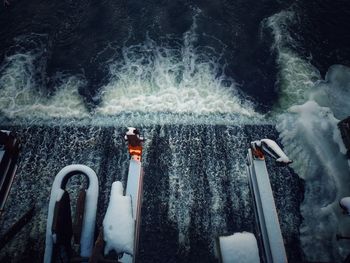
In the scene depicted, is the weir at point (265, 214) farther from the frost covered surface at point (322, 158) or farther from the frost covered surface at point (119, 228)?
the frost covered surface at point (119, 228)

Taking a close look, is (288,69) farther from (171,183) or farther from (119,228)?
(119,228)

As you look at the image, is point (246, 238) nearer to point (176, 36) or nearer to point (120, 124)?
point (120, 124)

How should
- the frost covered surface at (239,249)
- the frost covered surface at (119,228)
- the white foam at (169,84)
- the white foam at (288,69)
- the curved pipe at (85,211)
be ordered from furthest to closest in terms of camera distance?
the white foam at (288,69)
the white foam at (169,84)
the frost covered surface at (239,249)
the curved pipe at (85,211)
the frost covered surface at (119,228)

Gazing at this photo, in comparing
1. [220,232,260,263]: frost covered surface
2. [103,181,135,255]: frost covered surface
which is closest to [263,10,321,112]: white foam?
[220,232,260,263]: frost covered surface

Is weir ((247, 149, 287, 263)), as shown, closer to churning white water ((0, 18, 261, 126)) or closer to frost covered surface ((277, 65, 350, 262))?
frost covered surface ((277, 65, 350, 262))

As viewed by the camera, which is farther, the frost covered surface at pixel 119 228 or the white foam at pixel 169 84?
the white foam at pixel 169 84

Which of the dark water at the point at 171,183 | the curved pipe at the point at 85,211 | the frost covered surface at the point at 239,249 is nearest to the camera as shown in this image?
the curved pipe at the point at 85,211

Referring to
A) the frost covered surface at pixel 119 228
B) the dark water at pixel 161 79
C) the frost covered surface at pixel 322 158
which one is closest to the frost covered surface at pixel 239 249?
the dark water at pixel 161 79

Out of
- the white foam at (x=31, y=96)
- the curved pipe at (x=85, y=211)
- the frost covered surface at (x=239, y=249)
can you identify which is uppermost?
the white foam at (x=31, y=96)
